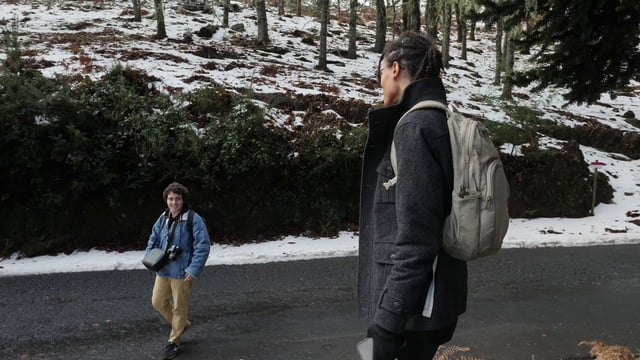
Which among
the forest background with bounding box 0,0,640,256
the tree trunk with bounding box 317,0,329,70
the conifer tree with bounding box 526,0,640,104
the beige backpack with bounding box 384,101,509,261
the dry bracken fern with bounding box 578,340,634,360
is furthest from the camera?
the tree trunk with bounding box 317,0,329,70

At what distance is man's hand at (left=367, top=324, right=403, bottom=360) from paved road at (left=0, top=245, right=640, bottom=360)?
2.77 m

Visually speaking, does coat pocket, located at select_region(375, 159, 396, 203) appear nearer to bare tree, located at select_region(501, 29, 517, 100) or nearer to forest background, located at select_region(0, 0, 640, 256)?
forest background, located at select_region(0, 0, 640, 256)

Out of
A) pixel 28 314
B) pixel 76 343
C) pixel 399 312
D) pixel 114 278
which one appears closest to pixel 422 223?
pixel 399 312

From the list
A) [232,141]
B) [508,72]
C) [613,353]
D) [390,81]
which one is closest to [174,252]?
[390,81]

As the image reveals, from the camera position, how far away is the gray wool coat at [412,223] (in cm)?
164

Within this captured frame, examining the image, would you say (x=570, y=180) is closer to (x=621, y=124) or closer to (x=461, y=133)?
(x=621, y=124)

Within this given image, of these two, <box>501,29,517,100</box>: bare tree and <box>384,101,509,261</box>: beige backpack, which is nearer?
<box>384,101,509,261</box>: beige backpack

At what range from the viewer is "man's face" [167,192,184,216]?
4480 millimetres

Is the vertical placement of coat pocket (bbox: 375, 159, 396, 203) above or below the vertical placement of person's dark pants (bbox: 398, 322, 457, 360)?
above

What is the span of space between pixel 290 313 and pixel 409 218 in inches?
160

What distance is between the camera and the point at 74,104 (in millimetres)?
8227

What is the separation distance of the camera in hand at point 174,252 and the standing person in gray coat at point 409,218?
2929 millimetres

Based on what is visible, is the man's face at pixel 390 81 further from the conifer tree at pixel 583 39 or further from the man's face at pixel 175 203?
the conifer tree at pixel 583 39

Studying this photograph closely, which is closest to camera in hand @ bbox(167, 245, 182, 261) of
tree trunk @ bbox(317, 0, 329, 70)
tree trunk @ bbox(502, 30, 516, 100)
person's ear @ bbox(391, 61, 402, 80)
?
person's ear @ bbox(391, 61, 402, 80)
